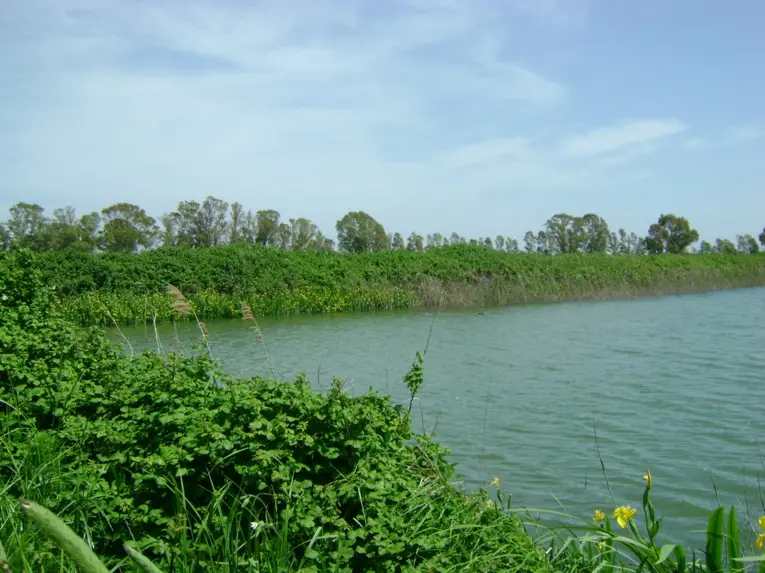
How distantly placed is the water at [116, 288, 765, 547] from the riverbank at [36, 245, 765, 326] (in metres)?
2.25

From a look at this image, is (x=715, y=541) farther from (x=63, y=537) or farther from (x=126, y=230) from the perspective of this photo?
(x=126, y=230)

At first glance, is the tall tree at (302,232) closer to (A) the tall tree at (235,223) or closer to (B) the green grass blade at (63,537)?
(A) the tall tree at (235,223)

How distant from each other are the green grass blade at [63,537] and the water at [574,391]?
4.62 meters

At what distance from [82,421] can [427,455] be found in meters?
2.10

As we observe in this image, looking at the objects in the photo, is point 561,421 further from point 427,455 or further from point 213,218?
point 213,218

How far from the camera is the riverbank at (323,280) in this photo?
2041cm

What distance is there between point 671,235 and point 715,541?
162 feet


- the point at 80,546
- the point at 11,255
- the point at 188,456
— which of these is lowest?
the point at 188,456

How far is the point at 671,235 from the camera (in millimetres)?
48938

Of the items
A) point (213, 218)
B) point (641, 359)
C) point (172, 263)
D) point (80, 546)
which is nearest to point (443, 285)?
point (172, 263)

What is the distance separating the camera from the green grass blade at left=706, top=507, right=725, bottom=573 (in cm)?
312

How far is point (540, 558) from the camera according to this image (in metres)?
3.55

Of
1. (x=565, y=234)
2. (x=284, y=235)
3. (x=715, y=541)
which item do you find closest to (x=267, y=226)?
(x=284, y=235)

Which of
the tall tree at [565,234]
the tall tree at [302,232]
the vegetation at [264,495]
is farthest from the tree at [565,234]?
the vegetation at [264,495]
